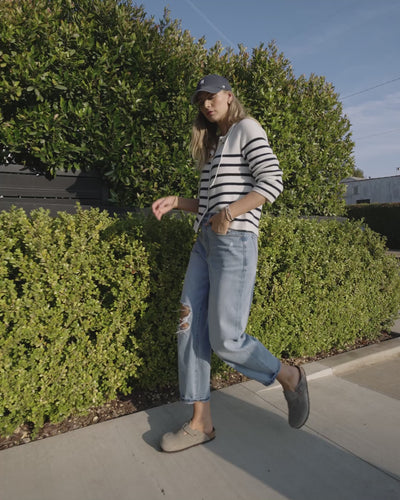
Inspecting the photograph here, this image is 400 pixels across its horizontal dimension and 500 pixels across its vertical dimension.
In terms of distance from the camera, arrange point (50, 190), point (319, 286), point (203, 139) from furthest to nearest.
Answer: point (50, 190), point (319, 286), point (203, 139)

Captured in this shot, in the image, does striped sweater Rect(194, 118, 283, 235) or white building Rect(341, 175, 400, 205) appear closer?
striped sweater Rect(194, 118, 283, 235)

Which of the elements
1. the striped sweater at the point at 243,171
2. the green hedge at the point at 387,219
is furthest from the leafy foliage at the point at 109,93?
the green hedge at the point at 387,219

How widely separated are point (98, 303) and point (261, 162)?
1.31 meters

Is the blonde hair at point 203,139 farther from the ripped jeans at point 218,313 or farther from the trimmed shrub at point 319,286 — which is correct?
the trimmed shrub at point 319,286

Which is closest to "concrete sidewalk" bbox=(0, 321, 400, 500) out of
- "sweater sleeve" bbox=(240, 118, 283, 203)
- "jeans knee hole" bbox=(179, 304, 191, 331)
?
"jeans knee hole" bbox=(179, 304, 191, 331)

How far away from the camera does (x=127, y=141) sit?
11.8 feet

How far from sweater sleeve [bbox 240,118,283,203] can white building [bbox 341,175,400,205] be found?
29531 millimetres

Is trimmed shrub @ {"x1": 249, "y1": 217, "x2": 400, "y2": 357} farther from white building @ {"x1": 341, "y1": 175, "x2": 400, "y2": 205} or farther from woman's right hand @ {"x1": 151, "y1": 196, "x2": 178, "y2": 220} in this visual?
white building @ {"x1": 341, "y1": 175, "x2": 400, "y2": 205}

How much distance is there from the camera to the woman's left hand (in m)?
1.86

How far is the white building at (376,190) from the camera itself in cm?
2941

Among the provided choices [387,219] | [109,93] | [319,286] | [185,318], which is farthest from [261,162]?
[387,219]

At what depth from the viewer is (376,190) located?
30.8 meters

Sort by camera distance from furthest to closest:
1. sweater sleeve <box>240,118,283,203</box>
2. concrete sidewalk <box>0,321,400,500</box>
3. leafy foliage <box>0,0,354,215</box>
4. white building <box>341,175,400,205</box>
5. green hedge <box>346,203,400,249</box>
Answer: white building <box>341,175,400,205</box>, green hedge <box>346,203,400,249</box>, leafy foliage <box>0,0,354,215</box>, sweater sleeve <box>240,118,283,203</box>, concrete sidewalk <box>0,321,400,500</box>

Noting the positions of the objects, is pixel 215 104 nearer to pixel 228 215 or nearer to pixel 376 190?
pixel 228 215
